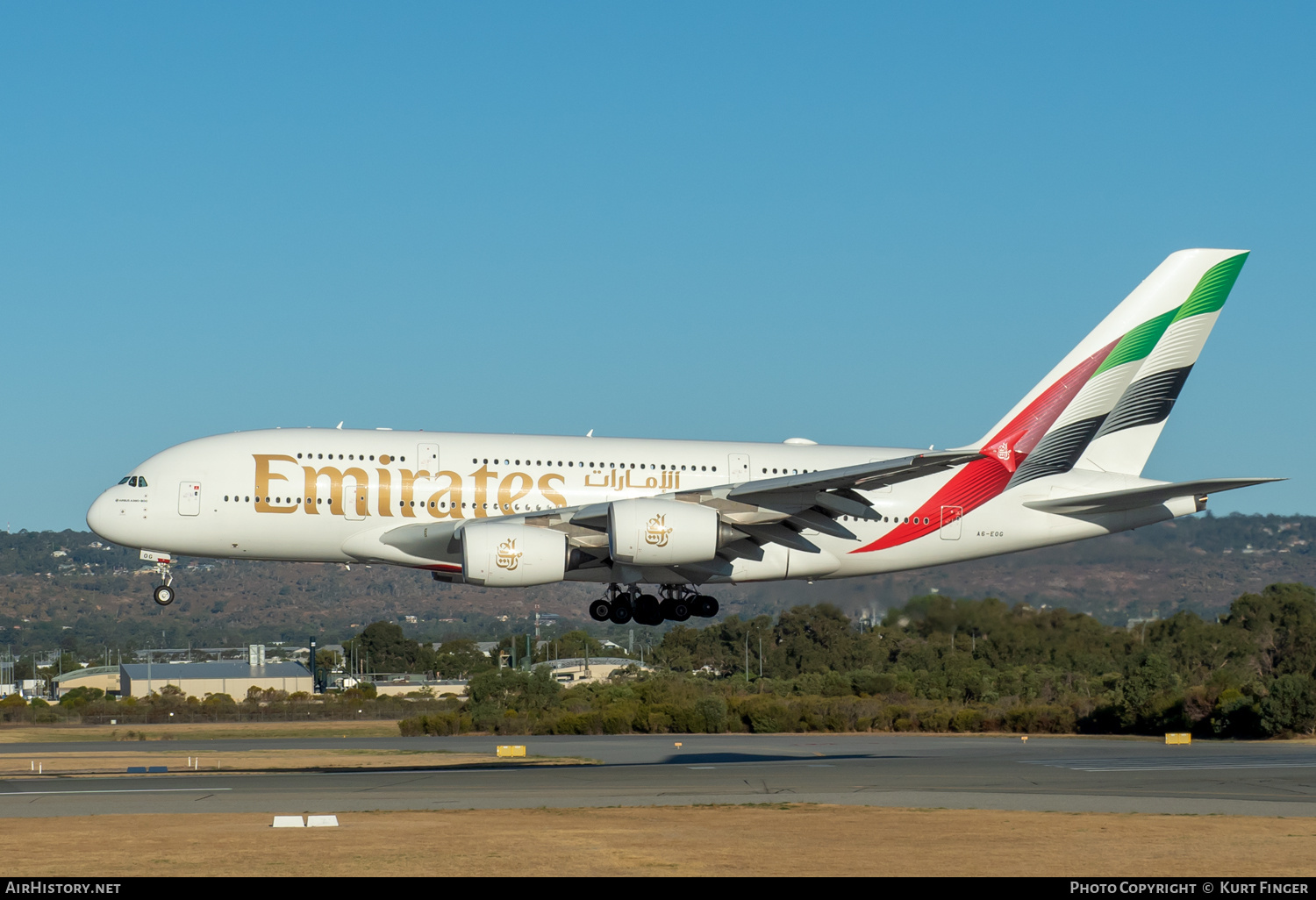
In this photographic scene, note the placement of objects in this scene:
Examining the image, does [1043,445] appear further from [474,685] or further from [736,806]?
[474,685]

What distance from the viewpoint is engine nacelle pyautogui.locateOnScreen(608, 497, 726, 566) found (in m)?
32.3

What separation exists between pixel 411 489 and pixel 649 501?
568cm

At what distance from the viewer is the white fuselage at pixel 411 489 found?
33625mm

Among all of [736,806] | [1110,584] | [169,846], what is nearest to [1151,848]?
[736,806]

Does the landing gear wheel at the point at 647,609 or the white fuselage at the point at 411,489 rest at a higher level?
the white fuselage at the point at 411,489

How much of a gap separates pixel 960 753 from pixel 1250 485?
49.4 feet

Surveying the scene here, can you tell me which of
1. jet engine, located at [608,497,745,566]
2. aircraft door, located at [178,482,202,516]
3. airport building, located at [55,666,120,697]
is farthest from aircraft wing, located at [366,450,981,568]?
airport building, located at [55,666,120,697]

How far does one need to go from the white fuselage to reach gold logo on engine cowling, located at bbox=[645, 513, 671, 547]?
2657 mm

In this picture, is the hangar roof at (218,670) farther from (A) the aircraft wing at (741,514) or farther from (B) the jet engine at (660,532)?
(B) the jet engine at (660,532)

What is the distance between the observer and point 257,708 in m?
83.9

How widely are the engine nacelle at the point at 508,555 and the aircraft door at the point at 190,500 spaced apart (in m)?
6.76

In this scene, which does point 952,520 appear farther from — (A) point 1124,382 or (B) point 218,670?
(B) point 218,670

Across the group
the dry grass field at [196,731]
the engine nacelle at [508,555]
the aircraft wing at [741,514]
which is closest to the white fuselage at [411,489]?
the aircraft wing at [741,514]

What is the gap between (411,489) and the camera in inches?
1328
